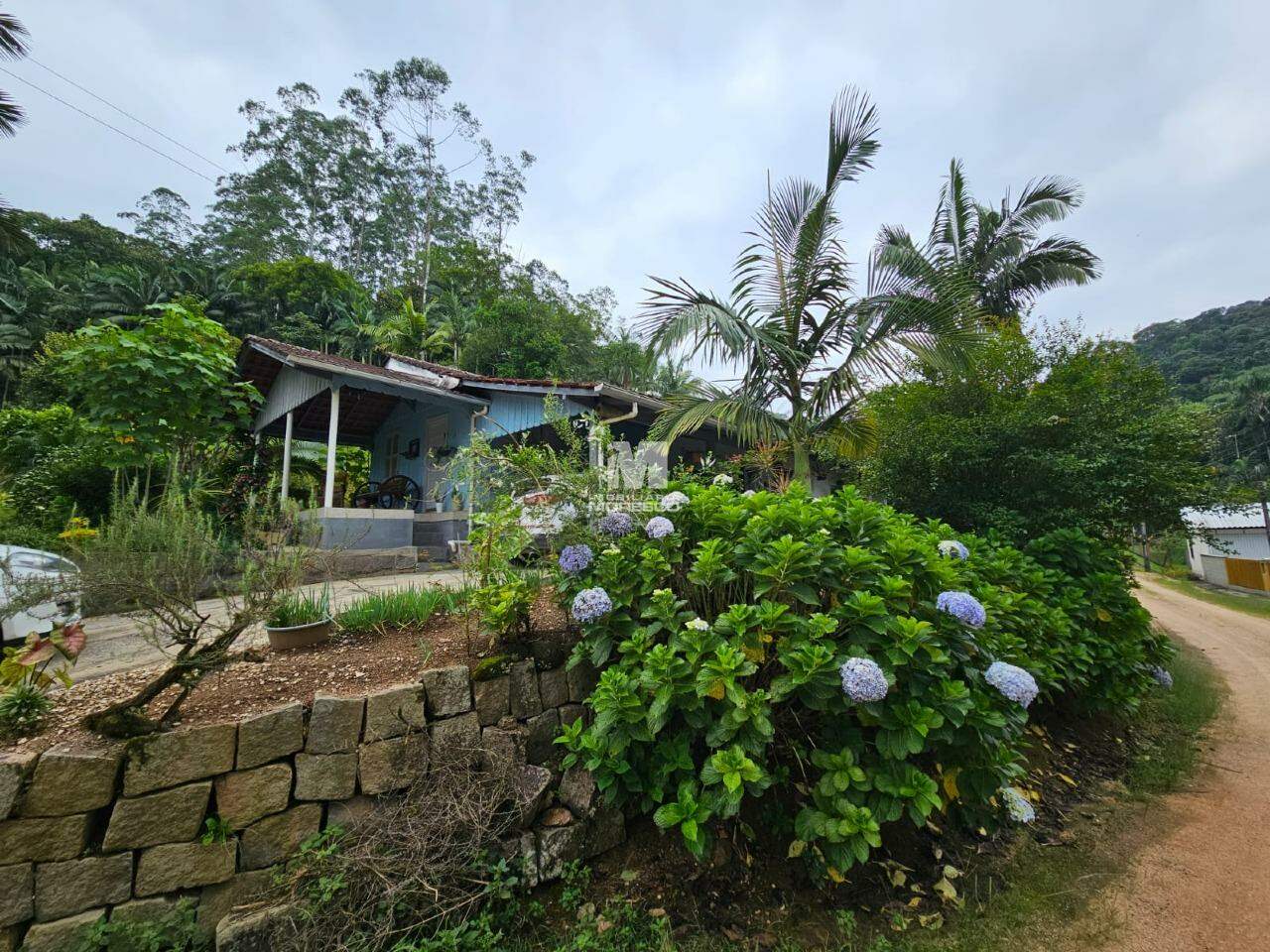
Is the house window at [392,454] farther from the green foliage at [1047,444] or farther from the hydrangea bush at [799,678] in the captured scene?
the hydrangea bush at [799,678]

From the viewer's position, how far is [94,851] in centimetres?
171

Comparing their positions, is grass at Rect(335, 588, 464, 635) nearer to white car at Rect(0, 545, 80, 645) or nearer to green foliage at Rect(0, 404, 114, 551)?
white car at Rect(0, 545, 80, 645)

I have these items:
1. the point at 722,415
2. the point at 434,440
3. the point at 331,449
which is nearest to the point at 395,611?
the point at 722,415

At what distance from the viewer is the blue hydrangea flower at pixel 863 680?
5.45 ft

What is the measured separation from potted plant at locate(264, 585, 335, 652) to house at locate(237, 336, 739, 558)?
183 cm

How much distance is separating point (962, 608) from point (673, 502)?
4.27 ft

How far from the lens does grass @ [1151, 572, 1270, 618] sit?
1130 centimetres

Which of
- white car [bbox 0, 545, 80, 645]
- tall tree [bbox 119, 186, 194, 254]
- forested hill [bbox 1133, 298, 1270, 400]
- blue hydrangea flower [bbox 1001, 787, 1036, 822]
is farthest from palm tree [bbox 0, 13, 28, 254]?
forested hill [bbox 1133, 298, 1270, 400]

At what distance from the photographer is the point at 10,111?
25.3 feet

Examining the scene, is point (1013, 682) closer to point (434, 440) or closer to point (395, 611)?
point (395, 611)

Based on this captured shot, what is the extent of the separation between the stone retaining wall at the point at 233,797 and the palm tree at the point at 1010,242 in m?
11.0

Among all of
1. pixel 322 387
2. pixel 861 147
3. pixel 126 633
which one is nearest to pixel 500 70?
pixel 322 387

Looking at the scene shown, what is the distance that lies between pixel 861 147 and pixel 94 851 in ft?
26.4

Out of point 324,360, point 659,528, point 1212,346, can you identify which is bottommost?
point 659,528
